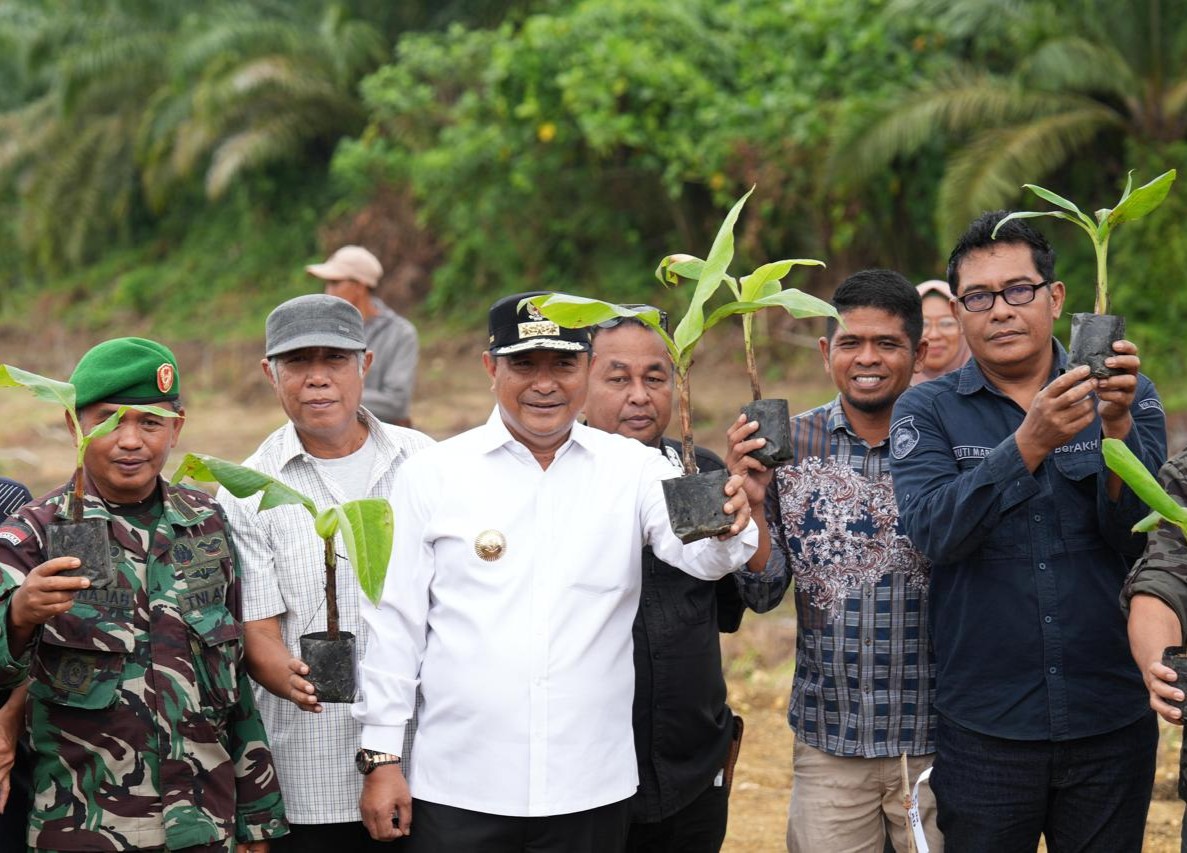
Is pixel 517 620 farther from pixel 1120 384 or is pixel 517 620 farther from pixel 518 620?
pixel 1120 384

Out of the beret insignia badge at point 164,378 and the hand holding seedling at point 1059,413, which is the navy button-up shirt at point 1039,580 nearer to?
the hand holding seedling at point 1059,413

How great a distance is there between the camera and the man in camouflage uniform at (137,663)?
297 cm

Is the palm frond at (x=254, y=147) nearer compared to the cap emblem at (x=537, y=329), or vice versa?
the cap emblem at (x=537, y=329)

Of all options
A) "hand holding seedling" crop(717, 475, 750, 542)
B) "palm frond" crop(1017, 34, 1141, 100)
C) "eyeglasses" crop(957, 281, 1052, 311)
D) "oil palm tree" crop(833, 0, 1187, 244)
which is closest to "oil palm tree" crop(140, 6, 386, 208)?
"oil palm tree" crop(833, 0, 1187, 244)

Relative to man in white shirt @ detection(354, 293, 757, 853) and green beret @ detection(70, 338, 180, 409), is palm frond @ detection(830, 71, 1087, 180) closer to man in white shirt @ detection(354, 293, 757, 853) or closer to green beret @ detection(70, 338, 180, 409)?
man in white shirt @ detection(354, 293, 757, 853)

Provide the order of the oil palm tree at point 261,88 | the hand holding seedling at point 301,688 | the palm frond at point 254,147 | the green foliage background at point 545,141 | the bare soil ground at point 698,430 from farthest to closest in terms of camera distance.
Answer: the palm frond at point 254,147, the oil palm tree at point 261,88, the green foliage background at point 545,141, the bare soil ground at point 698,430, the hand holding seedling at point 301,688

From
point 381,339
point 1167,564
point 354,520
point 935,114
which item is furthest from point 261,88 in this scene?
point 1167,564

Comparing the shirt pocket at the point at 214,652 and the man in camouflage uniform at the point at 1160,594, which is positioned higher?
the man in camouflage uniform at the point at 1160,594

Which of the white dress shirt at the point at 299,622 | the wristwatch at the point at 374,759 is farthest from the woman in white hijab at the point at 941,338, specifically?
the wristwatch at the point at 374,759

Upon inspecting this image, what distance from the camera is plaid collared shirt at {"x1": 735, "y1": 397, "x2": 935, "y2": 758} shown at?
11.5 ft

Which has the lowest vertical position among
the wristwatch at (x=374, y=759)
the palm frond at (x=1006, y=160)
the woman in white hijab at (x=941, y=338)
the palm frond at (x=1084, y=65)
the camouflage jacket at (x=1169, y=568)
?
the wristwatch at (x=374, y=759)

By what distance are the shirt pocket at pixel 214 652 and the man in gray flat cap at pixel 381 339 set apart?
404 cm

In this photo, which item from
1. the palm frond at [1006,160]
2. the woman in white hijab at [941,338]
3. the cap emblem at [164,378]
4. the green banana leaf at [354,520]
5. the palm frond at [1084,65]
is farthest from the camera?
the palm frond at [1084,65]

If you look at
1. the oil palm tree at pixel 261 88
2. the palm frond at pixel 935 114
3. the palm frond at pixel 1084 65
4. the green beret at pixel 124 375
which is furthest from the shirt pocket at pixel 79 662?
the oil palm tree at pixel 261 88
